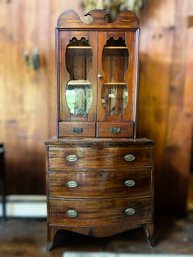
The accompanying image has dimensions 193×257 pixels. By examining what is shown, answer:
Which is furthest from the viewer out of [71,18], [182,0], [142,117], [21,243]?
[142,117]

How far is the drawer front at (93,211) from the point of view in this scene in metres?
1.90

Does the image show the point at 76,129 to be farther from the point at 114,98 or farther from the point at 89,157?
the point at 114,98

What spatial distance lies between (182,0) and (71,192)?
196 cm

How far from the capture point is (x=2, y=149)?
2342 mm

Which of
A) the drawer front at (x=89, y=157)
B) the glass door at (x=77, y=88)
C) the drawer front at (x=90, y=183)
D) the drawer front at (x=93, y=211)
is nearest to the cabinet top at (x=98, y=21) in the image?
the glass door at (x=77, y=88)

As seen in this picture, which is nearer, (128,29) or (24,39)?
(128,29)

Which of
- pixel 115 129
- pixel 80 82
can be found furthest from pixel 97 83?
pixel 115 129

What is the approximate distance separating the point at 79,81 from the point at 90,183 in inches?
31.6

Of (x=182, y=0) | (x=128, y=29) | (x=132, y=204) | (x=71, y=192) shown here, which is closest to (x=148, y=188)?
(x=132, y=204)

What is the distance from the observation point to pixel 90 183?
1.88 metres

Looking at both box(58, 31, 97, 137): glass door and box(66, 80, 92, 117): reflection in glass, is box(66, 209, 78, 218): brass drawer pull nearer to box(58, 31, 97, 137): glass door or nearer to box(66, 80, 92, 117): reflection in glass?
box(58, 31, 97, 137): glass door

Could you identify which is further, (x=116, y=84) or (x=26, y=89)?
(x=26, y=89)

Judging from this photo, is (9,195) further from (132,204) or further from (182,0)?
(182,0)

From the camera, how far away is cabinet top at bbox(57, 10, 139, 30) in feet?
6.13
